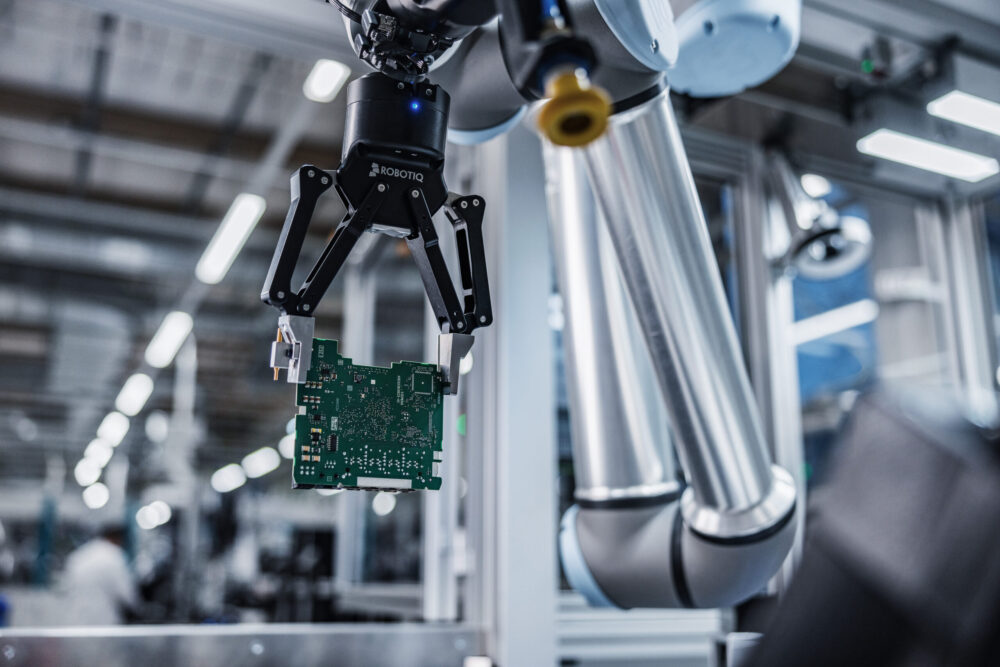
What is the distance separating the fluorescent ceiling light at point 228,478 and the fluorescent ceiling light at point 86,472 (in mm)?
2030

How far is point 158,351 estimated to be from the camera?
23.5ft

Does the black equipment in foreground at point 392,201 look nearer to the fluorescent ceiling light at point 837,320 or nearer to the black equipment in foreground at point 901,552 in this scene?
the black equipment in foreground at point 901,552

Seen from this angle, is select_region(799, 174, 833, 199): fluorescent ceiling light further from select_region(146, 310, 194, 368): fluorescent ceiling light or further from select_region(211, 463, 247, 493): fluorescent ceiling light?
select_region(211, 463, 247, 493): fluorescent ceiling light

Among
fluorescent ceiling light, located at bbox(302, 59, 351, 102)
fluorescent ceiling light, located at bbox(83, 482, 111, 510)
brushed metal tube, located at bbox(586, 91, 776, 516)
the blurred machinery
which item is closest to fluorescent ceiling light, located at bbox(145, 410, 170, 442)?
fluorescent ceiling light, located at bbox(83, 482, 111, 510)

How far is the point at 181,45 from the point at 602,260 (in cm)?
232

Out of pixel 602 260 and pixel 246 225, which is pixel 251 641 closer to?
pixel 602 260

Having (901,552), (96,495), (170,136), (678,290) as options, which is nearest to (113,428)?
(96,495)

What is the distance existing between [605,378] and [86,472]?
13347mm

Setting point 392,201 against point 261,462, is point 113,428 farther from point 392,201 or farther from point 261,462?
point 392,201

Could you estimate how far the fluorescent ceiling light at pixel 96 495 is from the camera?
12.6 meters

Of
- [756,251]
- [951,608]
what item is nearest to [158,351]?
[756,251]

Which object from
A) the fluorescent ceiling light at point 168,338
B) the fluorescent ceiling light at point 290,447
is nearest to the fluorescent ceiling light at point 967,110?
the fluorescent ceiling light at point 290,447

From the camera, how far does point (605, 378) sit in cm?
146

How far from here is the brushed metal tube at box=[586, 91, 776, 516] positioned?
1176mm
